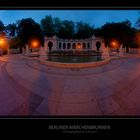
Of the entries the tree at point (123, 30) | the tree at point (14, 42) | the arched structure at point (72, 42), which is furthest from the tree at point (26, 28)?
the tree at point (123, 30)

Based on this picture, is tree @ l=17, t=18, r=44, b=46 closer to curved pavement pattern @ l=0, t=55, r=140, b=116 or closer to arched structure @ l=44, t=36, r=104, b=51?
arched structure @ l=44, t=36, r=104, b=51

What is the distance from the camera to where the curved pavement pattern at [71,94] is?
1.64m

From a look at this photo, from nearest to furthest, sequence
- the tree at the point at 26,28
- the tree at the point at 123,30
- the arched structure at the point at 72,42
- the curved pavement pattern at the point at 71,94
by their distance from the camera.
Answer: the curved pavement pattern at the point at 71,94 < the tree at the point at 26,28 < the tree at the point at 123,30 < the arched structure at the point at 72,42

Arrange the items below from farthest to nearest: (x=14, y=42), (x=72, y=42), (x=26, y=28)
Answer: (x=72, y=42) < (x=26, y=28) < (x=14, y=42)

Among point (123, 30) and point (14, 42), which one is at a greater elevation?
point (123, 30)

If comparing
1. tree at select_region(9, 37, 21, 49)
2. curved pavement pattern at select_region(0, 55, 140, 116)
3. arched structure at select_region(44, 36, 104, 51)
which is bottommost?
curved pavement pattern at select_region(0, 55, 140, 116)

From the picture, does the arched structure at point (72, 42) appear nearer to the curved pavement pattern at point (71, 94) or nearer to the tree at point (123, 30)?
the tree at point (123, 30)

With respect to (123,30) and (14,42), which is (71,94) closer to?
(14,42)

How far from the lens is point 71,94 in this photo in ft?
5.93

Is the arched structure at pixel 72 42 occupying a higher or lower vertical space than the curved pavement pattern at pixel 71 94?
higher

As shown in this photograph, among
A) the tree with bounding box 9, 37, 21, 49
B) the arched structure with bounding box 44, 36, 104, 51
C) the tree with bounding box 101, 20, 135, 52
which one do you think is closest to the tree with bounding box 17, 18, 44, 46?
the tree with bounding box 9, 37, 21, 49

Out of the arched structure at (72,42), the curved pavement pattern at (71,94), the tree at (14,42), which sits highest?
the arched structure at (72,42)

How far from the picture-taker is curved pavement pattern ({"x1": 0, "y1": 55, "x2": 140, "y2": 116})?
5.37 feet

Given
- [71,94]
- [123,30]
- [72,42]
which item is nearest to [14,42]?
[71,94]
